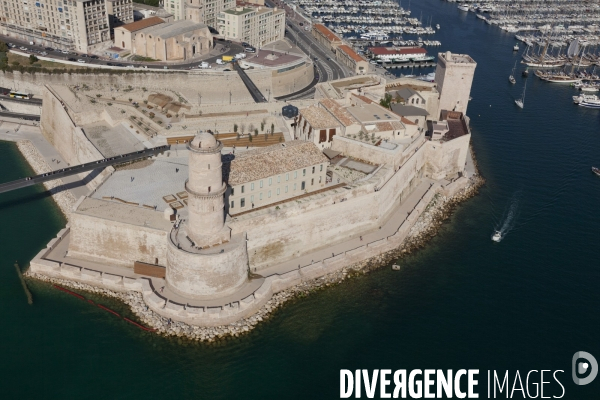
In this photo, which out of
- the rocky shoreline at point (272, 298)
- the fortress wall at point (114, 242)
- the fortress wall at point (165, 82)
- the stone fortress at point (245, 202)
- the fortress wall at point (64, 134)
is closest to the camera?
the rocky shoreline at point (272, 298)

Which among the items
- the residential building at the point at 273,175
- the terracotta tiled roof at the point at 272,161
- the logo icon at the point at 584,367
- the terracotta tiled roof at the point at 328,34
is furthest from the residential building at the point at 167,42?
the logo icon at the point at 584,367

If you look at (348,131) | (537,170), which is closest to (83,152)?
(348,131)

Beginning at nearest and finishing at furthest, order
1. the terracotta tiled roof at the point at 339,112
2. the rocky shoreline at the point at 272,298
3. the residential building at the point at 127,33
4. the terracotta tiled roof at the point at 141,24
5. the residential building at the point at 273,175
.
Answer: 1. the rocky shoreline at the point at 272,298
2. the residential building at the point at 273,175
3. the terracotta tiled roof at the point at 339,112
4. the residential building at the point at 127,33
5. the terracotta tiled roof at the point at 141,24

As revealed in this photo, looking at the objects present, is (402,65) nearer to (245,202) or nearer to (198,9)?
(198,9)

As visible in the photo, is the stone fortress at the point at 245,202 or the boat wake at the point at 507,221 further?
the boat wake at the point at 507,221

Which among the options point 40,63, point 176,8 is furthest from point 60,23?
point 176,8

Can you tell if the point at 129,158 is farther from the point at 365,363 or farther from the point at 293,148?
the point at 365,363

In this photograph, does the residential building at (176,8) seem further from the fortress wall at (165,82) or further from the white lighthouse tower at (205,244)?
the white lighthouse tower at (205,244)

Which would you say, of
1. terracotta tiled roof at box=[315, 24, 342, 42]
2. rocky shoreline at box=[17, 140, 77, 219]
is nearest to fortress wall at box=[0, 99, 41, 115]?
rocky shoreline at box=[17, 140, 77, 219]
